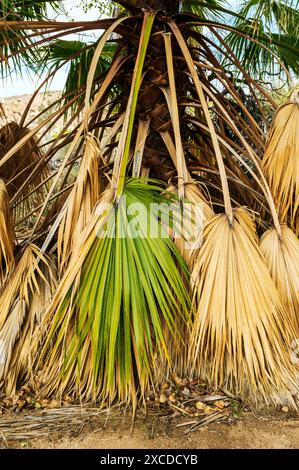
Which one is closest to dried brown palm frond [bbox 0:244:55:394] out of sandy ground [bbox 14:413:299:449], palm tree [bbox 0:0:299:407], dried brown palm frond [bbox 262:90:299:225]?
palm tree [bbox 0:0:299:407]

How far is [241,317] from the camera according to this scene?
→ 2383 millimetres

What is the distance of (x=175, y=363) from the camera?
267 centimetres

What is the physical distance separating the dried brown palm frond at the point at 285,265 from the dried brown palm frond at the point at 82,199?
3.34ft

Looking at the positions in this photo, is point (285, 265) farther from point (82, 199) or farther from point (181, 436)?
point (82, 199)

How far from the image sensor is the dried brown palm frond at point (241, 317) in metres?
2.38

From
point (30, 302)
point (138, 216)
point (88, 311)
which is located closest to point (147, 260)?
point (138, 216)

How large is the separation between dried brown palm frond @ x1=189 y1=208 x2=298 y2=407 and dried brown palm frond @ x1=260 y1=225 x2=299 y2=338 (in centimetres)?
16

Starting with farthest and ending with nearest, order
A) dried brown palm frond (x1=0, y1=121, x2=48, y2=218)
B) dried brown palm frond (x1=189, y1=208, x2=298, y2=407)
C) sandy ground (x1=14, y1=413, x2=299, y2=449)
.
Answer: dried brown palm frond (x1=0, y1=121, x2=48, y2=218) → dried brown palm frond (x1=189, y1=208, x2=298, y2=407) → sandy ground (x1=14, y1=413, x2=299, y2=449)

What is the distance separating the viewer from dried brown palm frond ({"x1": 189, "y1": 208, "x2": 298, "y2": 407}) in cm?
238

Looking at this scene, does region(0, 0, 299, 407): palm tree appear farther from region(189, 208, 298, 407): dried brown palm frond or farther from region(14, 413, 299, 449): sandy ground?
region(14, 413, 299, 449): sandy ground

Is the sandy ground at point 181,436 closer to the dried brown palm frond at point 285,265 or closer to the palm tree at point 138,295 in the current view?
the palm tree at point 138,295

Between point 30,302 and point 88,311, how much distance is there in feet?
1.95

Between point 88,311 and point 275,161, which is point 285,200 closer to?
point 275,161

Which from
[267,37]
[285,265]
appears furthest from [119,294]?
[267,37]
